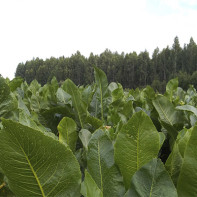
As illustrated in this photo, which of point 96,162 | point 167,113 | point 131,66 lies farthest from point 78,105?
point 131,66

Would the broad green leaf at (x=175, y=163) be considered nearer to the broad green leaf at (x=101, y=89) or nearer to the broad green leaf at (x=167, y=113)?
the broad green leaf at (x=167, y=113)

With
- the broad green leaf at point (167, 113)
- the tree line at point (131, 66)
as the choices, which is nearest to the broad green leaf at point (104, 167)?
the broad green leaf at point (167, 113)

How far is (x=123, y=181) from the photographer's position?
0.63 meters

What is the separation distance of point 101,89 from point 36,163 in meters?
0.96

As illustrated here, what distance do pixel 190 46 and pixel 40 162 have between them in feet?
181

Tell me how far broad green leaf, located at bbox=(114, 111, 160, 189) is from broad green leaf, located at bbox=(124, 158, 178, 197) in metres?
0.07

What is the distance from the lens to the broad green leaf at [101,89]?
4.49 feet

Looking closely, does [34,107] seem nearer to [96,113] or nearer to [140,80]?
[96,113]

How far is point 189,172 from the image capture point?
22.2 inches

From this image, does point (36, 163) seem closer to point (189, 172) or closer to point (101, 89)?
point (189, 172)

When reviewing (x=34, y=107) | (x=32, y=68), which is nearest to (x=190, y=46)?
(x=32, y=68)

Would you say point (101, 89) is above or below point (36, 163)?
above

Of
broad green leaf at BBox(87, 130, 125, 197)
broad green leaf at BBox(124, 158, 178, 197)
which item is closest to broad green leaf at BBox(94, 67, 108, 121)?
broad green leaf at BBox(87, 130, 125, 197)

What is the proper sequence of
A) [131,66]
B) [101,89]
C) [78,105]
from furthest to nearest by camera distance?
1. [131,66]
2. [101,89]
3. [78,105]
